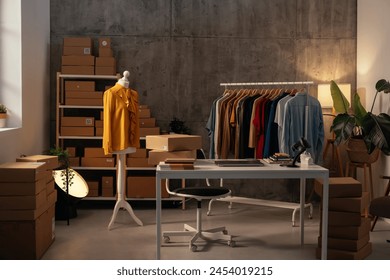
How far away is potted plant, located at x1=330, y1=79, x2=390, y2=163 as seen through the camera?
255 inches

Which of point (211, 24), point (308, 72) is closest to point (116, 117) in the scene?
point (211, 24)

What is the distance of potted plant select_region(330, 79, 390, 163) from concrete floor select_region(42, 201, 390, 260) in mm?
876

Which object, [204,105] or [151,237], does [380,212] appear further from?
[204,105]

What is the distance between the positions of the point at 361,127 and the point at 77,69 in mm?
3535

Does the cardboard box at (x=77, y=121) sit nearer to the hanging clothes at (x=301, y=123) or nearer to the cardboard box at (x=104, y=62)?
the cardboard box at (x=104, y=62)

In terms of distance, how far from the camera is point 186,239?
19.3 feet

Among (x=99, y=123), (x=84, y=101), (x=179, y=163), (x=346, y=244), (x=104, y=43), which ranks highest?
(x=104, y=43)

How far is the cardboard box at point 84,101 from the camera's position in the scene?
7.48m

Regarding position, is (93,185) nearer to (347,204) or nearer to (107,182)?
(107,182)

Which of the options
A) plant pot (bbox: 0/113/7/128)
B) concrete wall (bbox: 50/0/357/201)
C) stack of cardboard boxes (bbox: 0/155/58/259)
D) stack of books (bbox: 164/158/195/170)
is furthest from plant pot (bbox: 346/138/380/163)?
plant pot (bbox: 0/113/7/128)

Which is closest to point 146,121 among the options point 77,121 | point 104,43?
point 77,121

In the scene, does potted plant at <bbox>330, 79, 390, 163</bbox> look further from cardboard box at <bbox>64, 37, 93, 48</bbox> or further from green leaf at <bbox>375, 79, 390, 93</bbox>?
cardboard box at <bbox>64, 37, 93, 48</bbox>

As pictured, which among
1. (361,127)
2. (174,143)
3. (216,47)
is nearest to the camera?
(174,143)

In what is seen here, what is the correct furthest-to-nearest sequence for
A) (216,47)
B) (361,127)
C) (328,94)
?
(216,47), (328,94), (361,127)
